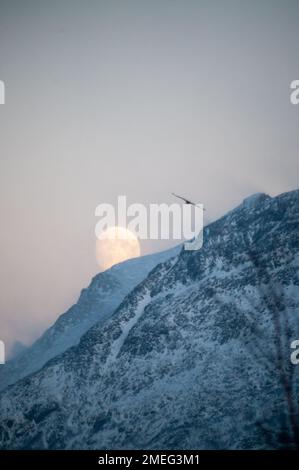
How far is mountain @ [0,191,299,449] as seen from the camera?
2726 inches

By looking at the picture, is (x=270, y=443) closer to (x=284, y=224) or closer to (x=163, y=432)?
(x=163, y=432)

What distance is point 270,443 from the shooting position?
58.0m

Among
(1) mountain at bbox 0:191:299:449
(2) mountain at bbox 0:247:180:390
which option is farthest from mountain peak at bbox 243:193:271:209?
(2) mountain at bbox 0:247:180:390

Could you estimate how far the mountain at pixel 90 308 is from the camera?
16238 cm

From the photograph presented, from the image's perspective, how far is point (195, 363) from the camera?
270 feet

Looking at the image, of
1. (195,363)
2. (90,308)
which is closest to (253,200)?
(195,363)

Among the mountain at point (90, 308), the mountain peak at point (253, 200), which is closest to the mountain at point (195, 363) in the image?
the mountain peak at point (253, 200)

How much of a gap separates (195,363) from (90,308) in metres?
98.7

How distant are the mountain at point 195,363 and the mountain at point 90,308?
187 feet

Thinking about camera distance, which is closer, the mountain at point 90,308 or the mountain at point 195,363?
the mountain at point 195,363

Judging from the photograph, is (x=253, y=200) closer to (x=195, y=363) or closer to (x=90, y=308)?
(x=195, y=363)

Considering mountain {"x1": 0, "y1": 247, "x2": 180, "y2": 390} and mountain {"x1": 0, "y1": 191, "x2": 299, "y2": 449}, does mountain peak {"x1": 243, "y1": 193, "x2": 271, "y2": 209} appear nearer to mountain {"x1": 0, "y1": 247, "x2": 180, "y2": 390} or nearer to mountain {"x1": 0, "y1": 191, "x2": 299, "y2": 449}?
mountain {"x1": 0, "y1": 191, "x2": 299, "y2": 449}

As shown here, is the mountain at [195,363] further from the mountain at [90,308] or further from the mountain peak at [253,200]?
the mountain at [90,308]

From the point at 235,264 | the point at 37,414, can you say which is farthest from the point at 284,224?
the point at 37,414
